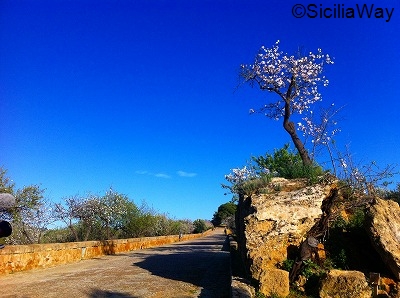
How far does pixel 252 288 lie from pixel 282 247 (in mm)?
1318

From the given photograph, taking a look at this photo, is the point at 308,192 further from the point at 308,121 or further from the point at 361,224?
the point at 308,121

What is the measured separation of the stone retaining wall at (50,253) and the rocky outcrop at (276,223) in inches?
245

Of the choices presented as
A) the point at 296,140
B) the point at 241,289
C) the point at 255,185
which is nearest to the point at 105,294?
the point at 241,289

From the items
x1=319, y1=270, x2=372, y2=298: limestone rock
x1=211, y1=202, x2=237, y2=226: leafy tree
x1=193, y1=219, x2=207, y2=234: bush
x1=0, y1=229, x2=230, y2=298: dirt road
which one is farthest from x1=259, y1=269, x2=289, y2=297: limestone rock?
x1=211, y1=202, x2=237, y2=226: leafy tree

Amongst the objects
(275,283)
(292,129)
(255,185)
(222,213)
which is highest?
(222,213)

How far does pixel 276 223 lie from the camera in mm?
7895

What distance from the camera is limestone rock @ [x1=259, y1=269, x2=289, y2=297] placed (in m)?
6.81

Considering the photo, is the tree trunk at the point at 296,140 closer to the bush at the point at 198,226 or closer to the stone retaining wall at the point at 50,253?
the stone retaining wall at the point at 50,253

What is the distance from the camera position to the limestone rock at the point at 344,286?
21.2 feet

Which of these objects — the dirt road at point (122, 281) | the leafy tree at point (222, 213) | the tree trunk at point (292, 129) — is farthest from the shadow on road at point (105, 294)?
the leafy tree at point (222, 213)

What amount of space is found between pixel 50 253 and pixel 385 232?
31.1ft

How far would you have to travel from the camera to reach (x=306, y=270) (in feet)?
24.5

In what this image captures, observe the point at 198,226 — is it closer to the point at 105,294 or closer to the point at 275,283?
the point at 105,294

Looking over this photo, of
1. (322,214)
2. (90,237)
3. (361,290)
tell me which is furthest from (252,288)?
(90,237)
